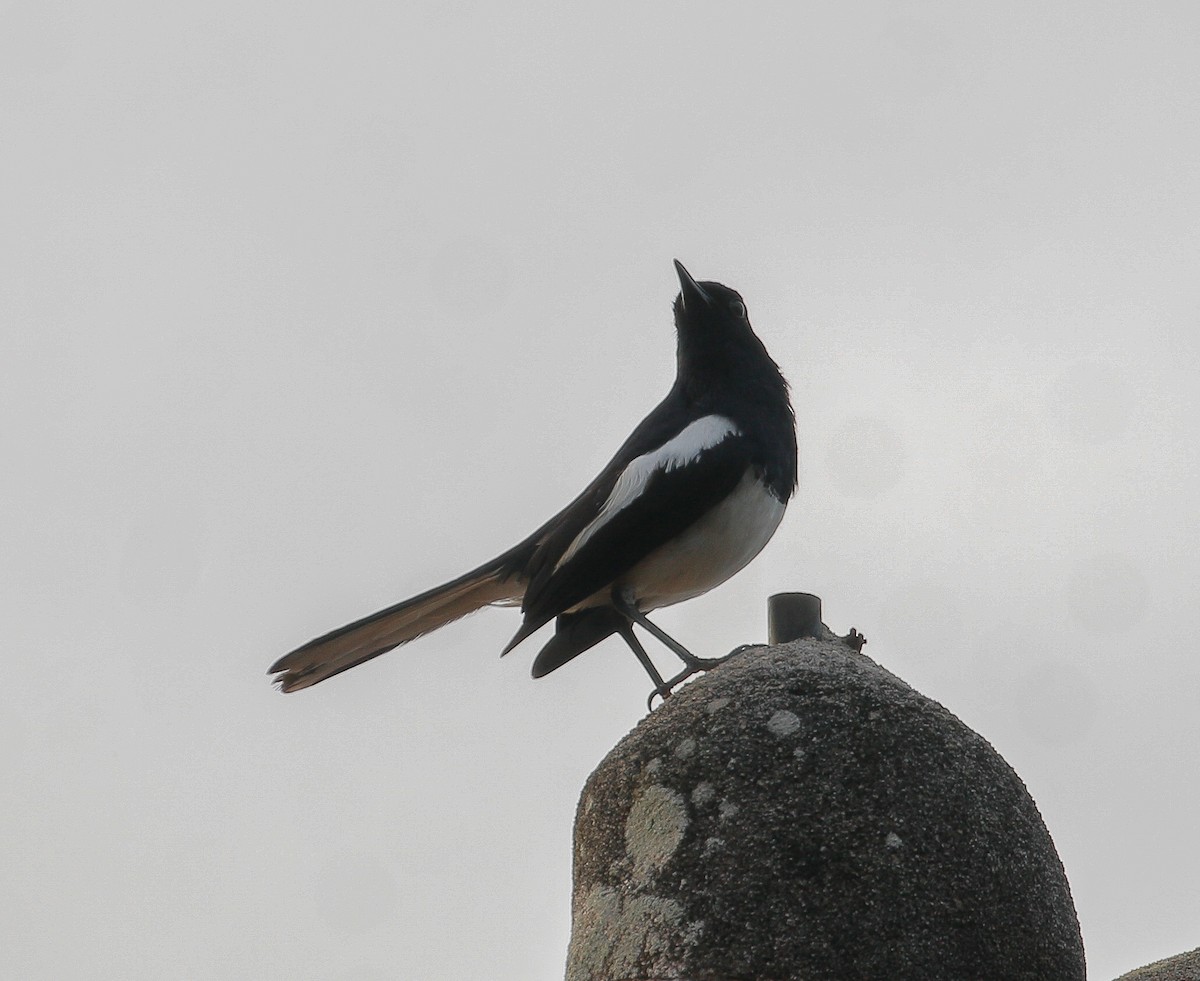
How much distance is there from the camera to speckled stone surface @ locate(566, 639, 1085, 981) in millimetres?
3377

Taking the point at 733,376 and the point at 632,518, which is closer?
the point at 632,518

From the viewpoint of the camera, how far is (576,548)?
5.48m

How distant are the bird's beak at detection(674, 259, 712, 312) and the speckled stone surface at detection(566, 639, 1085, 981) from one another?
259cm

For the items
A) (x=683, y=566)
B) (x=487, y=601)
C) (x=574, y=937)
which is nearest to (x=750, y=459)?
(x=683, y=566)

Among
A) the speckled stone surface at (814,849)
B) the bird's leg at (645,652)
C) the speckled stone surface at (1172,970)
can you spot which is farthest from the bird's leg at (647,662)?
the speckled stone surface at (1172,970)

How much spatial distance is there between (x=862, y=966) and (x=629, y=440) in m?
3.01

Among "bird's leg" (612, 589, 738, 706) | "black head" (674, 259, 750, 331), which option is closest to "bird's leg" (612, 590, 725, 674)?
"bird's leg" (612, 589, 738, 706)

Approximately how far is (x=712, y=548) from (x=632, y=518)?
0.36 meters

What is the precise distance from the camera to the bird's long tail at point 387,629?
5.79 metres

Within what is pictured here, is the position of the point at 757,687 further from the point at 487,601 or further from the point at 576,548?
the point at 487,601

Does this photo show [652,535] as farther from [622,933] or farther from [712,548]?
[622,933]

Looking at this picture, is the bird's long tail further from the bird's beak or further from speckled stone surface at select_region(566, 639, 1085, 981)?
speckled stone surface at select_region(566, 639, 1085, 981)

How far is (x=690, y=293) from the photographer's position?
247 inches

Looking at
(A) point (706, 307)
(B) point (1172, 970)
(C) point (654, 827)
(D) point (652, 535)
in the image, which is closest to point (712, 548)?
(D) point (652, 535)
